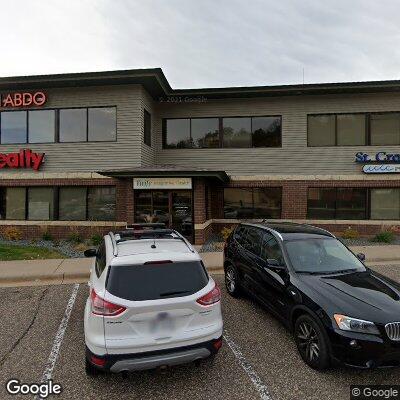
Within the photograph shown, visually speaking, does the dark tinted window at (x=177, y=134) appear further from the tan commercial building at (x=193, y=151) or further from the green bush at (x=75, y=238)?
the green bush at (x=75, y=238)

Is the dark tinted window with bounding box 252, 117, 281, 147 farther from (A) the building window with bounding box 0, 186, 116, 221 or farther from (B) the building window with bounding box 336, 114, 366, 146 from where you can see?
(A) the building window with bounding box 0, 186, 116, 221

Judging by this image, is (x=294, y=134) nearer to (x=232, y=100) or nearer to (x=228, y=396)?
(x=232, y=100)

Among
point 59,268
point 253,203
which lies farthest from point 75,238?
point 253,203

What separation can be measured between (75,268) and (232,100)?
11.1 metres

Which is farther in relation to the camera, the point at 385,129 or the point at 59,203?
the point at 385,129

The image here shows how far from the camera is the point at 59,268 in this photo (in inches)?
383

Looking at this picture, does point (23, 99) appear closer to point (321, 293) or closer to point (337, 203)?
point (321, 293)

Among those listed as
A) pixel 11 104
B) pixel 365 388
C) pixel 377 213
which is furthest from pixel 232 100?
pixel 365 388

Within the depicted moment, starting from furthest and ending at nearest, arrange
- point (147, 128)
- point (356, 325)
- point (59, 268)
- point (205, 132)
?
point (205, 132) → point (147, 128) → point (59, 268) → point (356, 325)

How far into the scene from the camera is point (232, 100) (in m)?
16.1

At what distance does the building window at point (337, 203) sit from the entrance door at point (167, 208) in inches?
247
